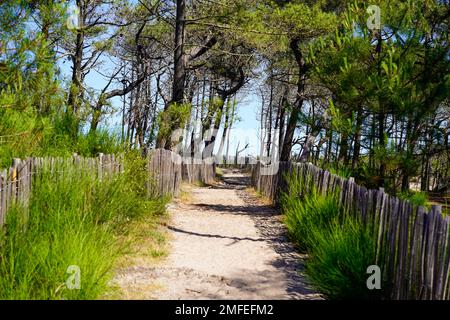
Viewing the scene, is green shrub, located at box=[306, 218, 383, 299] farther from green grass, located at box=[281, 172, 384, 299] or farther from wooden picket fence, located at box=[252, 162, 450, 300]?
wooden picket fence, located at box=[252, 162, 450, 300]

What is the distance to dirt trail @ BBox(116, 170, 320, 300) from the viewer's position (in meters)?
4.32

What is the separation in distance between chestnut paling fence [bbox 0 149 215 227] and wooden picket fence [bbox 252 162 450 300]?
359 cm

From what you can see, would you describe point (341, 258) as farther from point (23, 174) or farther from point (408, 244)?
point (23, 174)

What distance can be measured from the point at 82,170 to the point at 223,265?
2.24 m

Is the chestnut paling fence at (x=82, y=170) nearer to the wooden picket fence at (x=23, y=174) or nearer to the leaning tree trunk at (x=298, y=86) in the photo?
the wooden picket fence at (x=23, y=174)

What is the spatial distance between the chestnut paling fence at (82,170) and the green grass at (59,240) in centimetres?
10

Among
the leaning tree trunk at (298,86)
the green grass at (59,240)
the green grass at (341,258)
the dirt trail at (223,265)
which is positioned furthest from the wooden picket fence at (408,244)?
the leaning tree trunk at (298,86)

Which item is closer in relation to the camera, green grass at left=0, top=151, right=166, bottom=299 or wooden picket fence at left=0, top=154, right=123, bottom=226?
green grass at left=0, top=151, right=166, bottom=299

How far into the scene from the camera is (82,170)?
544cm

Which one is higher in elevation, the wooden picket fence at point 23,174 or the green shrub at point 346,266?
the wooden picket fence at point 23,174

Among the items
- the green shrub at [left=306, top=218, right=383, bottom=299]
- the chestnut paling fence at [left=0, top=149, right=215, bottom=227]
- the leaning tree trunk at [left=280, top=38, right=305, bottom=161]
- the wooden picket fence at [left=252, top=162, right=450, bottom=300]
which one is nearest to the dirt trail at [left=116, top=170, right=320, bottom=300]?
the green shrub at [left=306, top=218, right=383, bottom=299]

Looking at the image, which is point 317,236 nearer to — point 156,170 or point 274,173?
point 156,170

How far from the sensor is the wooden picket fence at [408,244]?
307 centimetres
